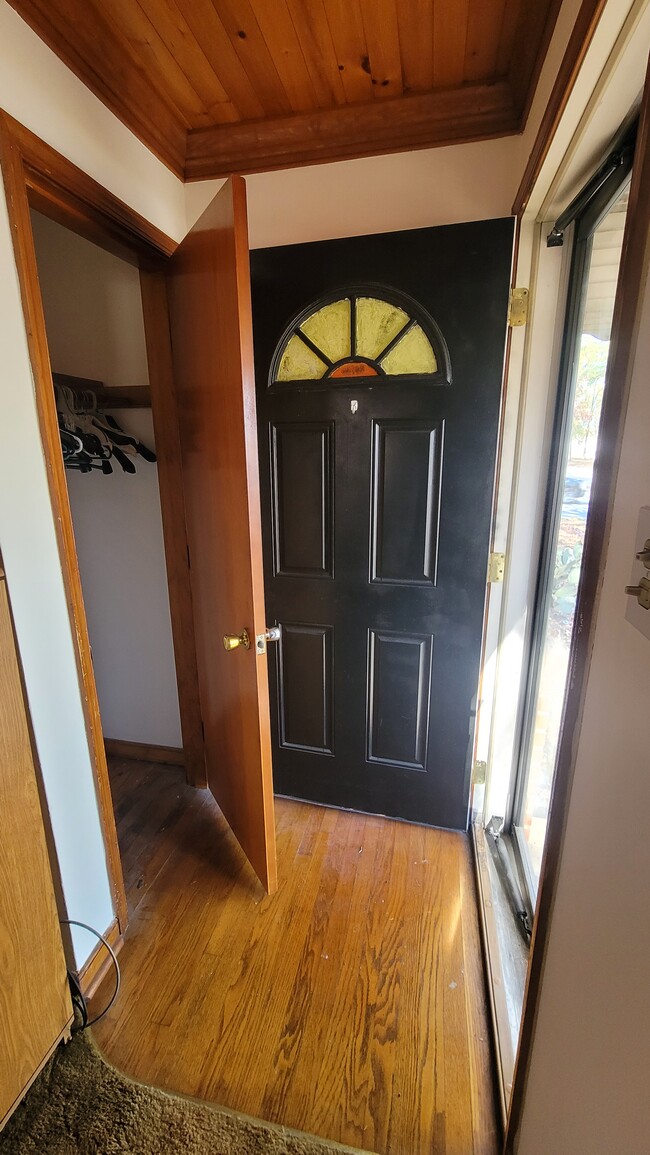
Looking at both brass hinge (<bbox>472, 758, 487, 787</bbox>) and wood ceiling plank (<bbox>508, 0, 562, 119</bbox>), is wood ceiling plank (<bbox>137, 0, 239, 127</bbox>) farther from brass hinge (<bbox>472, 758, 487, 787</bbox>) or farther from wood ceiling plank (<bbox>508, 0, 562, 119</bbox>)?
brass hinge (<bbox>472, 758, 487, 787</bbox>)

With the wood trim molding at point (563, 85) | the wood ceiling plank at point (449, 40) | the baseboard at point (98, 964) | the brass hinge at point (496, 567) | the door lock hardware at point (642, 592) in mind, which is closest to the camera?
the door lock hardware at point (642, 592)

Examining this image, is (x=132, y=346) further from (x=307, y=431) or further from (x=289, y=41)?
(x=289, y=41)

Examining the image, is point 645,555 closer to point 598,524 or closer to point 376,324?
point 598,524

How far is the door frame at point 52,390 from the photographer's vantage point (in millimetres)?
1007

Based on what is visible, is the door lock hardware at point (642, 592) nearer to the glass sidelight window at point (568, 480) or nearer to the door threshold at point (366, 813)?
the glass sidelight window at point (568, 480)

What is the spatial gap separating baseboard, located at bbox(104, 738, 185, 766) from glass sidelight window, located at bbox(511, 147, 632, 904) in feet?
4.76

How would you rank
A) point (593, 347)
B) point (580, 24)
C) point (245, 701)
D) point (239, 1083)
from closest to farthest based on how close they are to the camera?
point (580, 24) → point (239, 1083) → point (593, 347) → point (245, 701)

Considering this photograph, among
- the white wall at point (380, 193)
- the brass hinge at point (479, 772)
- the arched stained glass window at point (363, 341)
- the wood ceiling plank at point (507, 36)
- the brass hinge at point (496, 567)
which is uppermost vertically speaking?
the wood ceiling plank at point (507, 36)

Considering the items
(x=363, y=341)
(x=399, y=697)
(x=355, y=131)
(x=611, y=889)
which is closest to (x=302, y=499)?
(x=363, y=341)

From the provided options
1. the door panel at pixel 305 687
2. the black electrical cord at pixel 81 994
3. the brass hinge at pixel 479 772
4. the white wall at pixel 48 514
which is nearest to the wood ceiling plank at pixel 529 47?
the white wall at pixel 48 514

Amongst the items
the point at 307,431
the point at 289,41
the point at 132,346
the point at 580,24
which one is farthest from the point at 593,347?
the point at 132,346

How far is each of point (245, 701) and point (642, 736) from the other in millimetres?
1073

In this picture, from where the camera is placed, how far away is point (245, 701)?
1.39m

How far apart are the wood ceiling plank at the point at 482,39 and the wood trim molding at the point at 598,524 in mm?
869
